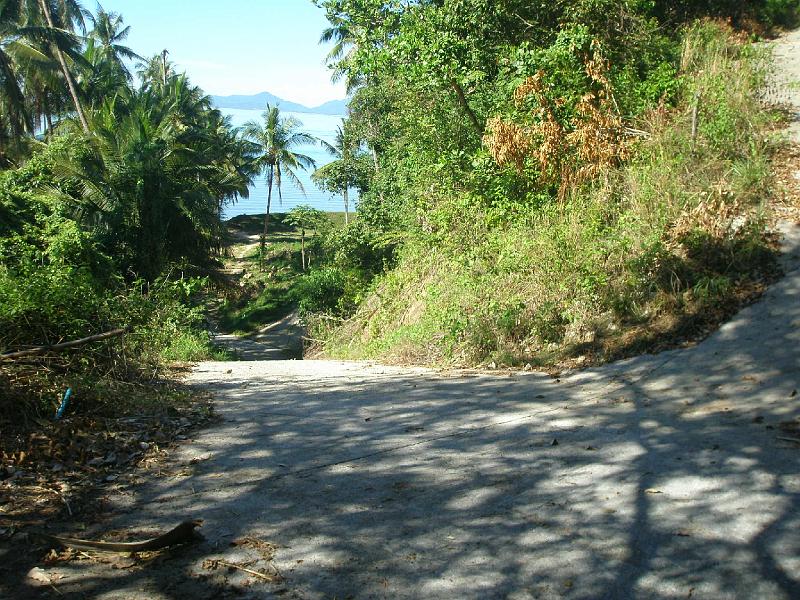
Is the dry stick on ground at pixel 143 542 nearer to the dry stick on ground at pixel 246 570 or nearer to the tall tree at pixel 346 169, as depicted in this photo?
the dry stick on ground at pixel 246 570

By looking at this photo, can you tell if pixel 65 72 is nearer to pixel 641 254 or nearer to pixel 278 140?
pixel 278 140

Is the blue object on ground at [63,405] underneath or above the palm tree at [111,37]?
underneath

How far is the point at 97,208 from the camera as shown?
26.0 metres

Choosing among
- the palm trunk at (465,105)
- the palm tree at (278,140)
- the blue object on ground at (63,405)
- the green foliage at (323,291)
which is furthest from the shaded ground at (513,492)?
the palm tree at (278,140)

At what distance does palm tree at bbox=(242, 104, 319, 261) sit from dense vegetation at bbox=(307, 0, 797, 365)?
35.9m

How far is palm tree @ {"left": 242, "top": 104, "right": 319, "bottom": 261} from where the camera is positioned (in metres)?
52.9

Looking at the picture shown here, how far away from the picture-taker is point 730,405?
18.6 feet

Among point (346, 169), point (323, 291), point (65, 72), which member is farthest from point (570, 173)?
point (65, 72)

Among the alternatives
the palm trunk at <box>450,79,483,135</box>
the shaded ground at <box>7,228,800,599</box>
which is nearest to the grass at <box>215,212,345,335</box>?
the palm trunk at <box>450,79,483,135</box>

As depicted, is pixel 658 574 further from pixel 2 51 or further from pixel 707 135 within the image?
pixel 2 51

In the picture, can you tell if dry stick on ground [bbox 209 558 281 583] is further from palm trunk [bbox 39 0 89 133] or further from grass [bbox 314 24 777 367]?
palm trunk [bbox 39 0 89 133]

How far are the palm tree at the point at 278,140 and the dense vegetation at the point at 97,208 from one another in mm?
1120

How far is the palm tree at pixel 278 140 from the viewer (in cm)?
5291

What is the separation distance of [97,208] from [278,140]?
28.6 metres
